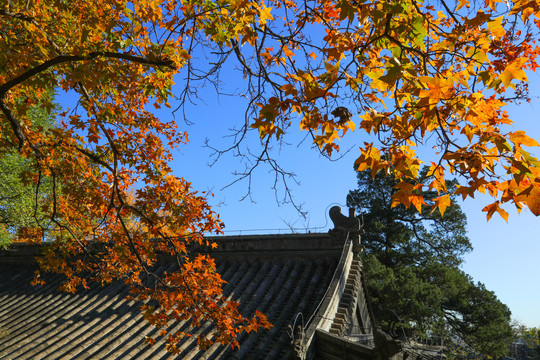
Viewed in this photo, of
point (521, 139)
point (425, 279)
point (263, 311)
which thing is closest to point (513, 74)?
point (521, 139)

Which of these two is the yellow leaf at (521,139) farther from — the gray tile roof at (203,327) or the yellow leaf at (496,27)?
the gray tile roof at (203,327)

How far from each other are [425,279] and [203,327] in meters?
16.8

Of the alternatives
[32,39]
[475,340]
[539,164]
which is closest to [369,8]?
[539,164]

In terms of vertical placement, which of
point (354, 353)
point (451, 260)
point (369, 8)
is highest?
point (451, 260)

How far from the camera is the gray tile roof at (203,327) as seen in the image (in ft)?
23.8

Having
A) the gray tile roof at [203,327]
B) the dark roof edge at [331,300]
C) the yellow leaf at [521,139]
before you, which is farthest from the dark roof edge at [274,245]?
the yellow leaf at [521,139]

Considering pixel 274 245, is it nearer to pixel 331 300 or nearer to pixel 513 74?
pixel 331 300

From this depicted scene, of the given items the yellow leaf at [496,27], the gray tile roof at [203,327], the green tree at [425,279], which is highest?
the green tree at [425,279]

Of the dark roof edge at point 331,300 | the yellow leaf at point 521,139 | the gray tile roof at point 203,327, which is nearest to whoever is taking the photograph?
the yellow leaf at point 521,139

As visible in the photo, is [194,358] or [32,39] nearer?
[32,39]

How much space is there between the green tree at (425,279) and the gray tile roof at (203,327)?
28.4 ft

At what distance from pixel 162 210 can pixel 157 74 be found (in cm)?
254

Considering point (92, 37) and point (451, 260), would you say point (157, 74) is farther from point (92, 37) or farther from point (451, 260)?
point (451, 260)

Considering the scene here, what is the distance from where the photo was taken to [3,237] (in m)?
14.0
